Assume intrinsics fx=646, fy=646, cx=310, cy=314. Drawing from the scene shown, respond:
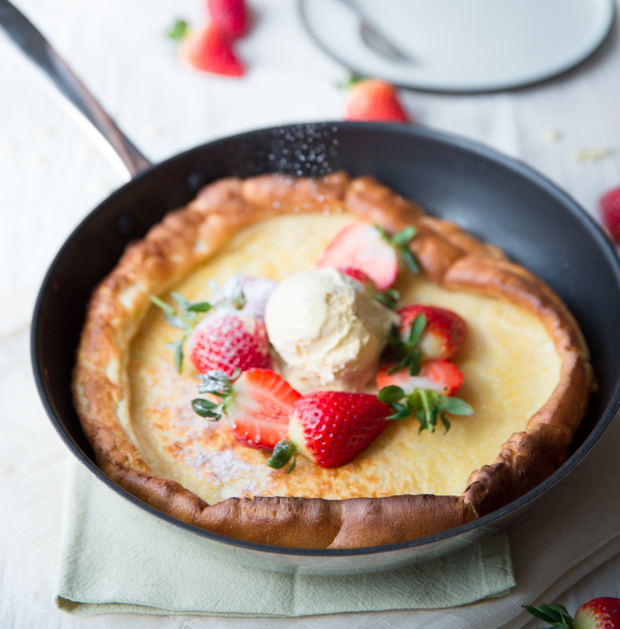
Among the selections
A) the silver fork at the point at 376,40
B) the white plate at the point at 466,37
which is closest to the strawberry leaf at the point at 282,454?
the white plate at the point at 466,37

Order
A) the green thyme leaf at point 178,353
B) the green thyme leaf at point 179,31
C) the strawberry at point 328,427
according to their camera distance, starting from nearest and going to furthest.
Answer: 1. the strawberry at point 328,427
2. the green thyme leaf at point 178,353
3. the green thyme leaf at point 179,31

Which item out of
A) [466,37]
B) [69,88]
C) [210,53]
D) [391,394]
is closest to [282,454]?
[391,394]

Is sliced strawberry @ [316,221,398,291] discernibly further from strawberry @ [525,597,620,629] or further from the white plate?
the white plate

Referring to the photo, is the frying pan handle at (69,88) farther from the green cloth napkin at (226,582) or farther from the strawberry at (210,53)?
the green cloth napkin at (226,582)

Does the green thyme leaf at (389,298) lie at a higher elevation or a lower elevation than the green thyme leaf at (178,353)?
lower

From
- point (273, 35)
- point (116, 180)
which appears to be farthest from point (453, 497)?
point (273, 35)

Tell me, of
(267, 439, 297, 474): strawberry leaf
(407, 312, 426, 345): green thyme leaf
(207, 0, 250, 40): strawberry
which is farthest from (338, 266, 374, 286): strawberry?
(207, 0, 250, 40): strawberry

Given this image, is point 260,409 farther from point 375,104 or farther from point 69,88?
point 375,104
